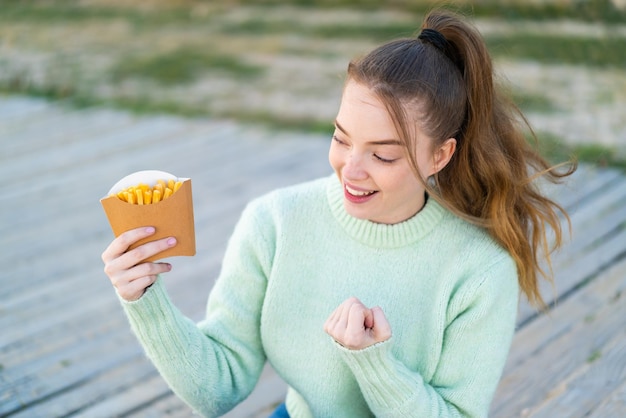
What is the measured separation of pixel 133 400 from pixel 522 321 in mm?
1475

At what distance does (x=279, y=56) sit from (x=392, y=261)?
19.4 feet

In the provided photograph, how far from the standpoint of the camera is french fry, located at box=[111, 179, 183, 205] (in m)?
1.75

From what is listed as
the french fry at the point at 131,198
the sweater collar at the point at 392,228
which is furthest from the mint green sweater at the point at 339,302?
the french fry at the point at 131,198

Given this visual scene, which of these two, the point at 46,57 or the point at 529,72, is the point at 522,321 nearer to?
the point at 529,72

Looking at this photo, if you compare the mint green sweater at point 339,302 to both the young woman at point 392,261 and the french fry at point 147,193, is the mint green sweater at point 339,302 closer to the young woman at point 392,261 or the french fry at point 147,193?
the young woman at point 392,261

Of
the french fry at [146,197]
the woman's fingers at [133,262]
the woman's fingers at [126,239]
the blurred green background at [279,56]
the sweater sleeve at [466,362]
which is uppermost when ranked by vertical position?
the french fry at [146,197]

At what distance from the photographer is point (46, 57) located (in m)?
7.80

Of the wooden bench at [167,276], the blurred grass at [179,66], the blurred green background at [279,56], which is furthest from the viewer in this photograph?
the blurred grass at [179,66]

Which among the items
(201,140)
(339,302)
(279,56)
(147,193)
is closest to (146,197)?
(147,193)

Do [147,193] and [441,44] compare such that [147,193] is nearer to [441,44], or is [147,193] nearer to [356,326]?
[356,326]

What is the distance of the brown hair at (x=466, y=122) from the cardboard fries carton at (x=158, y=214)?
A: 19.2 inches

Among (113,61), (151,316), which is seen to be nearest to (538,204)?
(151,316)

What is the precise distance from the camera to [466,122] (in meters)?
2.01

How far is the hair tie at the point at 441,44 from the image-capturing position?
6.39 ft
